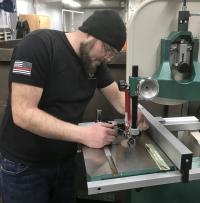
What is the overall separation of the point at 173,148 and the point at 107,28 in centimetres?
47

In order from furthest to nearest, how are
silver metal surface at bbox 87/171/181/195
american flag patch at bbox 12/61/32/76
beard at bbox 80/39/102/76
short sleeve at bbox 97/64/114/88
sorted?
short sleeve at bbox 97/64/114/88 < beard at bbox 80/39/102/76 < american flag patch at bbox 12/61/32/76 < silver metal surface at bbox 87/171/181/195

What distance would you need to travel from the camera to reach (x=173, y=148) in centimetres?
89

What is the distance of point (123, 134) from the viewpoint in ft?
3.65

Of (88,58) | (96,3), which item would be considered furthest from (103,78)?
(96,3)

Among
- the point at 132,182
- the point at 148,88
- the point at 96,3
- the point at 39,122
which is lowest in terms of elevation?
the point at 132,182

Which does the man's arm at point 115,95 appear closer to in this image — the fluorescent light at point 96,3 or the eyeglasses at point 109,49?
the eyeglasses at point 109,49

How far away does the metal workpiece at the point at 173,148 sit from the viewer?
0.83 metres

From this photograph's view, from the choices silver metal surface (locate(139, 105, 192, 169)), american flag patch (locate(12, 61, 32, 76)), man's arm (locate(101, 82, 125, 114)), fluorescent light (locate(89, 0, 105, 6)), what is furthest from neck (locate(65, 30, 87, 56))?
fluorescent light (locate(89, 0, 105, 6))

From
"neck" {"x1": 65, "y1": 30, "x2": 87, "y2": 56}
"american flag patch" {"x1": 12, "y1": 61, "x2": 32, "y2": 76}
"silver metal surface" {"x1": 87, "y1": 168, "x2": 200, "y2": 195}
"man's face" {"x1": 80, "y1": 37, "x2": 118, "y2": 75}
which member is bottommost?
"silver metal surface" {"x1": 87, "y1": 168, "x2": 200, "y2": 195}

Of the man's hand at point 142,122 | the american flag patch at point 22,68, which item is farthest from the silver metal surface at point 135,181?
the american flag patch at point 22,68

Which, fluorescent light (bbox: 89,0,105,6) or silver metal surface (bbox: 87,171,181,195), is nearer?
silver metal surface (bbox: 87,171,181,195)

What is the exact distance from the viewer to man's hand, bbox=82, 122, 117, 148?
3.07ft

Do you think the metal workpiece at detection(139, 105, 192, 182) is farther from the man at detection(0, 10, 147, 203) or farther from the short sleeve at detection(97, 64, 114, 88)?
the short sleeve at detection(97, 64, 114, 88)

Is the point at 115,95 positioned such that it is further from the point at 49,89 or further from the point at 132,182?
the point at 132,182
